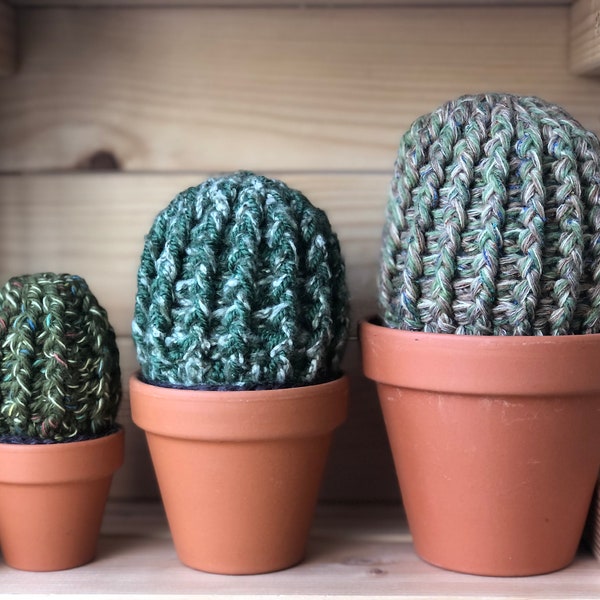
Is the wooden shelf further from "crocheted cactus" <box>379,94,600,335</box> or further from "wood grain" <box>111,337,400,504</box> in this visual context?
"crocheted cactus" <box>379,94,600,335</box>

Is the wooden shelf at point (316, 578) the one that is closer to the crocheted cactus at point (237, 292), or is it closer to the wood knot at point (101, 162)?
the crocheted cactus at point (237, 292)

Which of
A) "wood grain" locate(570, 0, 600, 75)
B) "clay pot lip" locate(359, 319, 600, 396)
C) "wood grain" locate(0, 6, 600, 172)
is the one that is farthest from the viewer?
"wood grain" locate(0, 6, 600, 172)

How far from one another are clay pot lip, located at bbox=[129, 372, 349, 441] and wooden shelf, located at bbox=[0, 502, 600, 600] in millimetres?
132

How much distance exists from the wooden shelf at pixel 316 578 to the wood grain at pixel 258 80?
0.42m

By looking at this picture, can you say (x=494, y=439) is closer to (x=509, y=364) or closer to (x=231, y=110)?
(x=509, y=364)

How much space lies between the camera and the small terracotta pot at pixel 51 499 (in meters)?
0.73

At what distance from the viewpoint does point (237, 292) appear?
701 mm

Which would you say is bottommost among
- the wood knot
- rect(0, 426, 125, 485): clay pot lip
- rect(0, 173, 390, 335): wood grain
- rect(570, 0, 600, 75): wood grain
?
rect(0, 426, 125, 485): clay pot lip

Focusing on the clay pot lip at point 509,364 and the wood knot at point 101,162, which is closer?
the clay pot lip at point 509,364

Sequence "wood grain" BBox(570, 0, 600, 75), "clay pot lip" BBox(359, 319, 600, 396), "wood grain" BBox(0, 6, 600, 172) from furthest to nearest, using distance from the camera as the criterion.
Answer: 1. "wood grain" BBox(0, 6, 600, 172)
2. "wood grain" BBox(570, 0, 600, 75)
3. "clay pot lip" BBox(359, 319, 600, 396)

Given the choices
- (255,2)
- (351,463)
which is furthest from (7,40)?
(351,463)

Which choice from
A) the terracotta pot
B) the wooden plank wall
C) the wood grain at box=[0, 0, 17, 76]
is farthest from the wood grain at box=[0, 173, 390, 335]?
the terracotta pot

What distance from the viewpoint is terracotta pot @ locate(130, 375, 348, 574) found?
70 cm

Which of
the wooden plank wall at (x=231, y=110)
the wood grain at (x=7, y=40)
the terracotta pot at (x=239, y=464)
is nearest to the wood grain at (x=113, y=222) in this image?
the wooden plank wall at (x=231, y=110)
